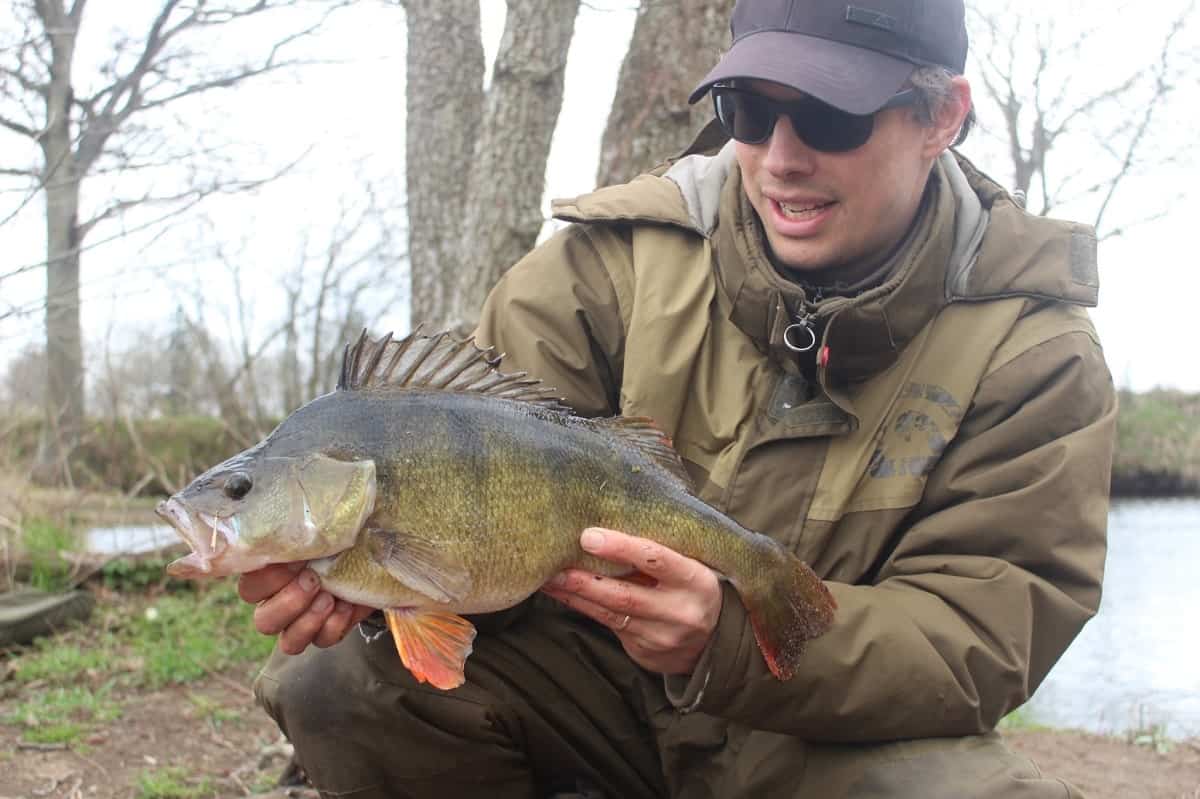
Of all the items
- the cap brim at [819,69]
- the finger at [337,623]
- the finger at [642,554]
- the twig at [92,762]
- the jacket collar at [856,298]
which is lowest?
the twig at [92,762]

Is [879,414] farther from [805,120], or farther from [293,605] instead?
[293,605]

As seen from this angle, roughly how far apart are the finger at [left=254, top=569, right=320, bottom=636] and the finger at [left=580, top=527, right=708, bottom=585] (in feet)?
1.79

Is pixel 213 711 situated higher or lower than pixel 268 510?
lower

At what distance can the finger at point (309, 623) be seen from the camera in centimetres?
219

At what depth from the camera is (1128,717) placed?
639 cm

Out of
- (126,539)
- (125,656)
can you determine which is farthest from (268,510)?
(126,539)

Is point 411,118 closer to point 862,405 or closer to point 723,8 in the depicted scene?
point 723,8

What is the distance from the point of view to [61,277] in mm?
11078

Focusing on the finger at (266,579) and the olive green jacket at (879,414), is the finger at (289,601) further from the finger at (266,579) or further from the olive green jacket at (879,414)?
the olive green jacket at (879,414)

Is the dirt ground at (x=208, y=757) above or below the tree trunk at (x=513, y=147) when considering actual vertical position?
below

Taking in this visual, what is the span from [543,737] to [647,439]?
0.89 m

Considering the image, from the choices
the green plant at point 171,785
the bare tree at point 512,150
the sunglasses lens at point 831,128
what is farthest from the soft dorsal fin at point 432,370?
the bare tree at point 512,150

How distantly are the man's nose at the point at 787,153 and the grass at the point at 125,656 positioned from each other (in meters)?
3.24

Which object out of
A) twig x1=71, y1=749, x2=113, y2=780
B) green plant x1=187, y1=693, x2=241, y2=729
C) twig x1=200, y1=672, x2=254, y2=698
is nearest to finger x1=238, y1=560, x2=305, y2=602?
twig x1=71, y1=749, x2=113, y2=780
